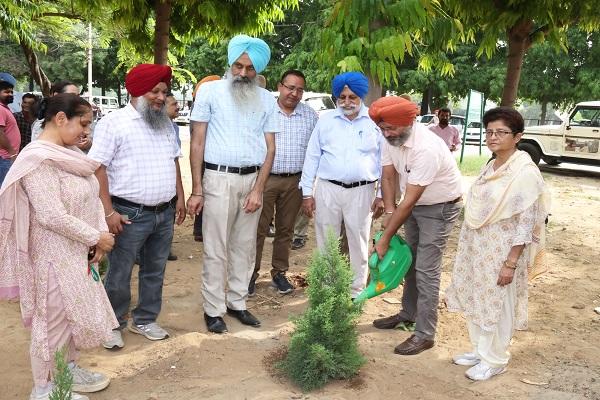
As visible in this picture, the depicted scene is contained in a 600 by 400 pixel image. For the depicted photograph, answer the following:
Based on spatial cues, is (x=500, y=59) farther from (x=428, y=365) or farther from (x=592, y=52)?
(x=428, y=365)

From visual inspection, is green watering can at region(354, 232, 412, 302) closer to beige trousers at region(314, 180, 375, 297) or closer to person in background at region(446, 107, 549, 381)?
person in background at region(446, 107, 549, 381)

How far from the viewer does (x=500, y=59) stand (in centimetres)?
2369

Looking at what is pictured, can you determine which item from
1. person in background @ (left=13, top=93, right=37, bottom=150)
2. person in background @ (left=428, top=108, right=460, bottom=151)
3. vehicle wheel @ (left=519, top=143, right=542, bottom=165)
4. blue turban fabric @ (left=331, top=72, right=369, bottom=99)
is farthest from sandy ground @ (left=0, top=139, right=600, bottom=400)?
vehicle wheel @ (left=519, top=143, right=542, bottom=165)

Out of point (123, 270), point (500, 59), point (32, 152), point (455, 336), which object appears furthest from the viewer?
point (500, 59)

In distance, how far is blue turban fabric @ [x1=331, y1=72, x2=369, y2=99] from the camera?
13.0ft

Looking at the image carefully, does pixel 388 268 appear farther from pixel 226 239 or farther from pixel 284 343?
pixel 226 239

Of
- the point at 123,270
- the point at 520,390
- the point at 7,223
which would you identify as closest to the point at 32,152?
the point at 7,223

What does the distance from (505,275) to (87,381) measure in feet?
7.91

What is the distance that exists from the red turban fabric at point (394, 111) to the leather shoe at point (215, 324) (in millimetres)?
1767

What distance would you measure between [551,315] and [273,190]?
8.20 feet

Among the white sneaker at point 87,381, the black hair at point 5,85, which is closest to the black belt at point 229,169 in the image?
the white sneaker at point 87,381

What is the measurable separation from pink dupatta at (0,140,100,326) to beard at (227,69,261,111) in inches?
48.2

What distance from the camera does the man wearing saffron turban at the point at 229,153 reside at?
363cm

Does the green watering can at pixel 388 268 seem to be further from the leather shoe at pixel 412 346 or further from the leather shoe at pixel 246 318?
the leather shoe at pixel 246 318
